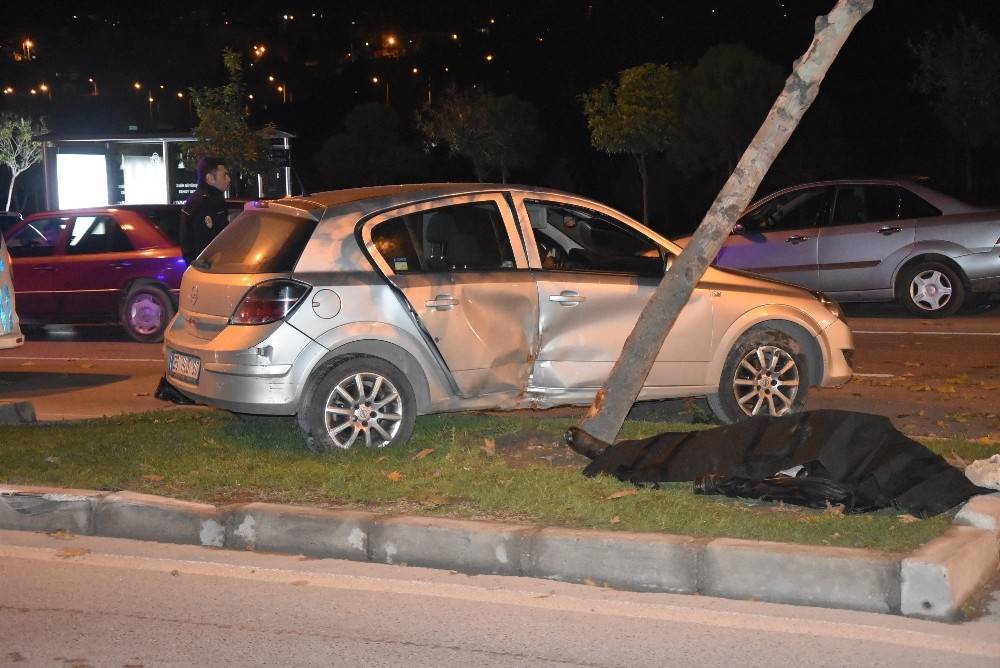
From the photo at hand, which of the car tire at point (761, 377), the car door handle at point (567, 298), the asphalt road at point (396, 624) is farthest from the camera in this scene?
the car tire at point (761, 377)

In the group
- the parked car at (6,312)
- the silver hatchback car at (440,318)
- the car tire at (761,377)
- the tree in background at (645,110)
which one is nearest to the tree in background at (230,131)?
the tree in background at (645,110)

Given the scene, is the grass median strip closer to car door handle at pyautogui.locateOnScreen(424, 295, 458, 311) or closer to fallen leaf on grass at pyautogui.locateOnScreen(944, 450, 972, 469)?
fallen leaf on grass at pyautogui.locateOnScreen(944, 450, 972, 469)

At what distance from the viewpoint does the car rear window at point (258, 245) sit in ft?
25.8

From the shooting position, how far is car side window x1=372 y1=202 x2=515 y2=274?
806 cm

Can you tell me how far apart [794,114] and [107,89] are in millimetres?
86929

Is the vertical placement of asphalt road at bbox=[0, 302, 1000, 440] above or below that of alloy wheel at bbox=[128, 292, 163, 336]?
below

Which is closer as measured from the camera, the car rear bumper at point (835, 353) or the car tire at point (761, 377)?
the car tire at point (761, 377)

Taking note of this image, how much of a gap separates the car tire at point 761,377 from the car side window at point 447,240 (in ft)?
5.84

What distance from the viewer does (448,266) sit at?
8.19 metres

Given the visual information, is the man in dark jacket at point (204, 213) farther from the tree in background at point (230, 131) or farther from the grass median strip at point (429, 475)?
the tree in background at point (230, 131)

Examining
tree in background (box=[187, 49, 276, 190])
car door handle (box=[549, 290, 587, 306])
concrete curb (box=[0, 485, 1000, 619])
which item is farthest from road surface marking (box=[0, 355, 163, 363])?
tree in background (box=[187, 49, 276, 190])

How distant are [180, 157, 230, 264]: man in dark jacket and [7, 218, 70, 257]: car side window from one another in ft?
14.4

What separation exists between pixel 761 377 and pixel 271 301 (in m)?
3.47

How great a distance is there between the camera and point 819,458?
6.41 meters
